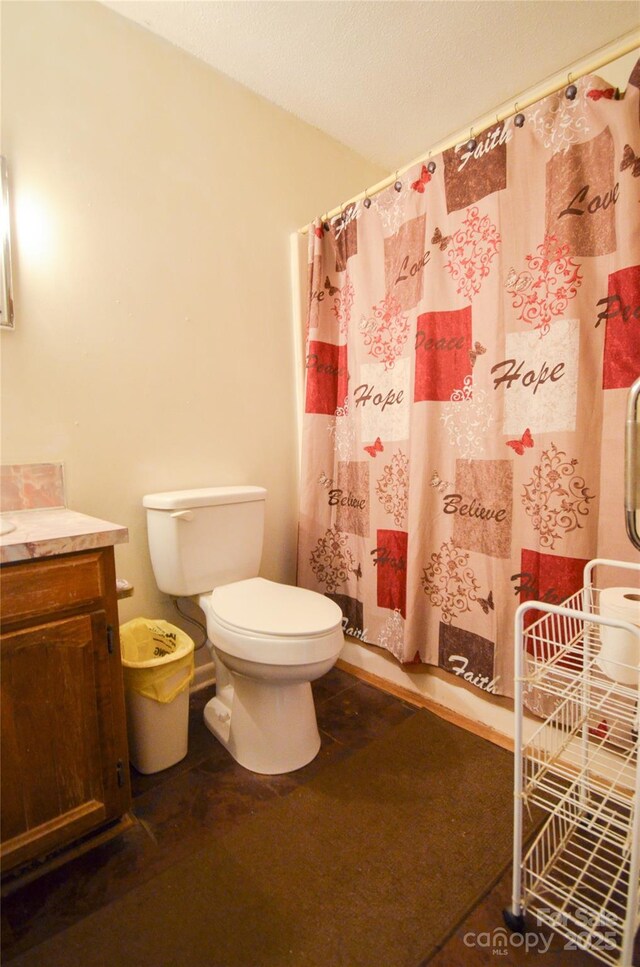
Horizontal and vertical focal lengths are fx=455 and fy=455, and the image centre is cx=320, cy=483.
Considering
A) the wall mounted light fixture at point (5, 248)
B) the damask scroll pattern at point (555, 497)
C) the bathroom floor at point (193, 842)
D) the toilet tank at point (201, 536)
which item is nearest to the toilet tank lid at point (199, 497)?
the toilet tank at point (201, 536)

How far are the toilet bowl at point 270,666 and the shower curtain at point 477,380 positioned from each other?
45 centimetres

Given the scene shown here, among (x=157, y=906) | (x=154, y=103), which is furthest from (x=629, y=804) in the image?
(x=154, y=103)

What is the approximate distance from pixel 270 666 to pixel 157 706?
379mm

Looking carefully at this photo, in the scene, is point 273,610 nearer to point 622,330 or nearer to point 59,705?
point 59,705

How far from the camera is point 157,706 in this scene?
51.7 inches

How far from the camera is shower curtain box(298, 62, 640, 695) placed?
118 cm

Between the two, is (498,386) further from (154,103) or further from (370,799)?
(154,103)

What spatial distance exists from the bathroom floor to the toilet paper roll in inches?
22.1

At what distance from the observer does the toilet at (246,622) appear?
124 centimetres

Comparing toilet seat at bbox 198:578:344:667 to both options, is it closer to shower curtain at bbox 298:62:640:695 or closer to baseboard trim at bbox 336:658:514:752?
shower curtain at bbox 298:62:640:695

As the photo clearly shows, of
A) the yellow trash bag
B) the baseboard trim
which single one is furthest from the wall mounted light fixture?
the baseboard trim

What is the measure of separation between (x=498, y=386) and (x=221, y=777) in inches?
56.0

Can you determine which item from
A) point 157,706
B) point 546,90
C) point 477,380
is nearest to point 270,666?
point 157,706

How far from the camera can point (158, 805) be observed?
1.22 meters
